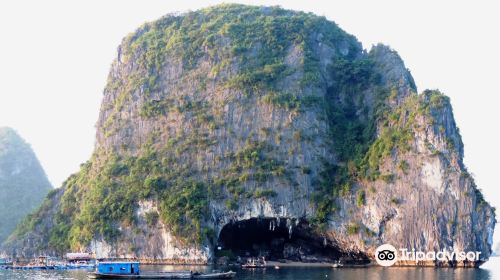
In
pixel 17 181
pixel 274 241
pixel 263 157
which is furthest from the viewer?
pixel 17 181

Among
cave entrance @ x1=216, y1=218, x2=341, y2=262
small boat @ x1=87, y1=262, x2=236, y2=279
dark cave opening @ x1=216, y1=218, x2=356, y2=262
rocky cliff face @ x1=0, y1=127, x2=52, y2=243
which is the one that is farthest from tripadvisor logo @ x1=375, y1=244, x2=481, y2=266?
rocky cliff face @ x1=0, y1=127, x2=52, y2=243

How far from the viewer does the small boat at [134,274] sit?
5534 centimetres

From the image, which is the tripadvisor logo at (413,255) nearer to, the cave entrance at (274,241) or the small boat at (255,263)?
the cave entrance at (274,241)

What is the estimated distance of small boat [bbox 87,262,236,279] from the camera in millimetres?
55344

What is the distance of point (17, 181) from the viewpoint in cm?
13750

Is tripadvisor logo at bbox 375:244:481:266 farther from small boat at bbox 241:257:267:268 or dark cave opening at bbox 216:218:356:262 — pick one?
small boat at bbox 241:257:267:268

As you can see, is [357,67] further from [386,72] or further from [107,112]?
[107,112]

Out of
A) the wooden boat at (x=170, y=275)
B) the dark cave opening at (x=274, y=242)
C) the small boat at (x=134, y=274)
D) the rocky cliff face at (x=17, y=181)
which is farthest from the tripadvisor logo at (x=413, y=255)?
the rocky cliff face at (x=17, y=181)

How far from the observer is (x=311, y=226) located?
76.0 meters

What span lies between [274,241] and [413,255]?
19.4 m

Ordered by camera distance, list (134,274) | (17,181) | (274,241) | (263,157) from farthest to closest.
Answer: (17,181), (274,241), (263,157), (134,274)

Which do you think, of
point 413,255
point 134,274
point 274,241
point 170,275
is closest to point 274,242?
point 274,241

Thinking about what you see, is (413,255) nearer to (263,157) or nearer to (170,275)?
(263,157)

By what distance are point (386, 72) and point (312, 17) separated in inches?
630
